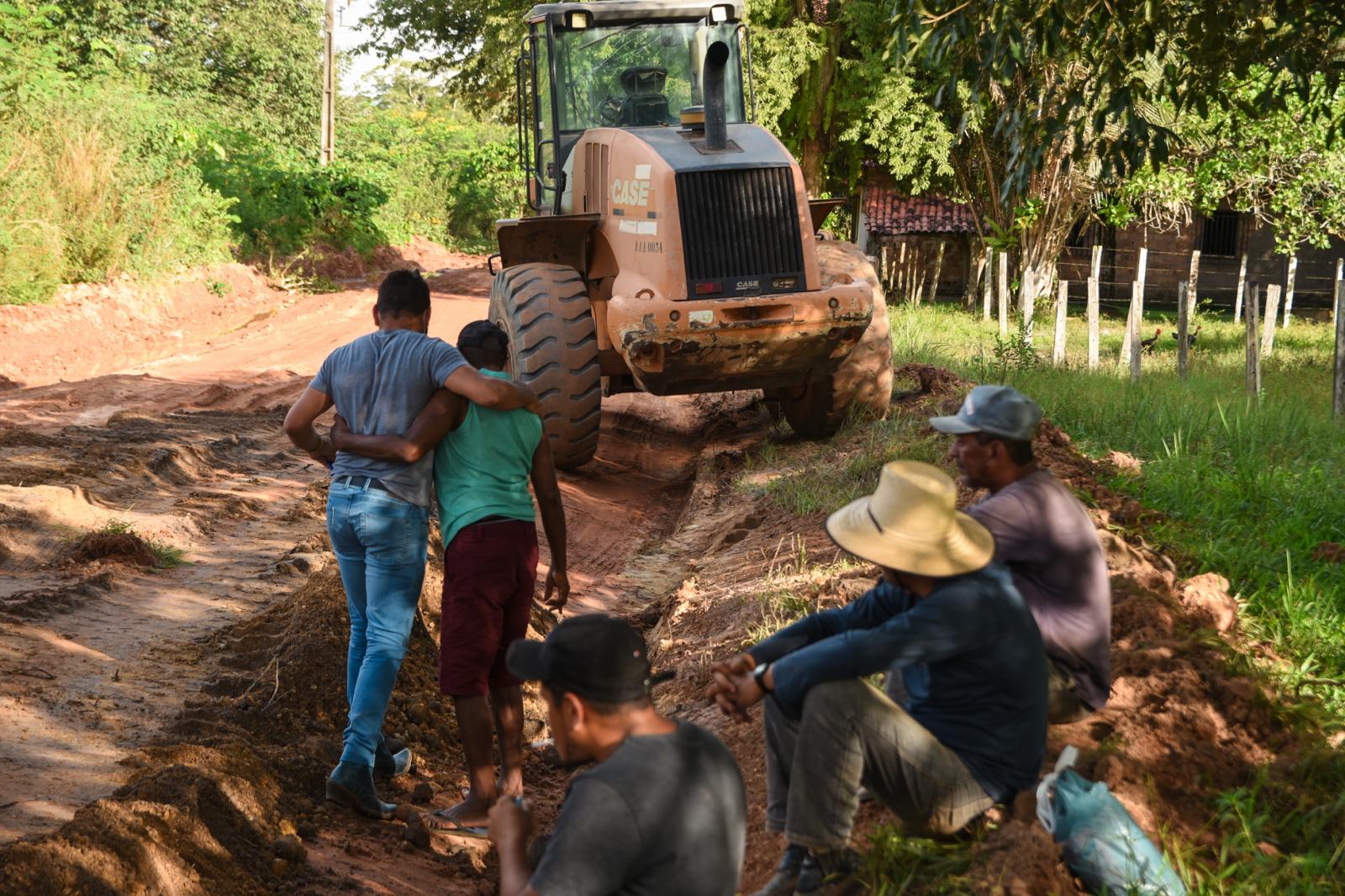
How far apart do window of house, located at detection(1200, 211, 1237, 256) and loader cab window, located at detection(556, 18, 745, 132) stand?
2044cm

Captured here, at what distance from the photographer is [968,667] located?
130 inches

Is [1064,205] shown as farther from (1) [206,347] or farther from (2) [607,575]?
(2) [607,575]

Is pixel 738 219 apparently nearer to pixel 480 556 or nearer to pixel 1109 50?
pixel 1109 50

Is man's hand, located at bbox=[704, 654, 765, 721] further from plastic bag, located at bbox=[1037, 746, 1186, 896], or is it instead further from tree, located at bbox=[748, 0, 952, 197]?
tree, located at bbox=[748, 0, 952, 197]

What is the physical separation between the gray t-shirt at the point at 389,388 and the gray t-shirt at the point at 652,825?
2.03 m

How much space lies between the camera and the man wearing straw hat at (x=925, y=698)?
3.23m

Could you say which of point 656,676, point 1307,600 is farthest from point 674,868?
point 1307,600

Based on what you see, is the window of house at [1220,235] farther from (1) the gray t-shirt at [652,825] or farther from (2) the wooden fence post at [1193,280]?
(1) the gray t-shirt at [652,825]

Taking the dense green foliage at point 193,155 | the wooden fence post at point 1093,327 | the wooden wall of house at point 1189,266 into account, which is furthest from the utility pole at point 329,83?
the wooden fence post at point 1093,327

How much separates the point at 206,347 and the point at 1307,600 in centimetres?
1352

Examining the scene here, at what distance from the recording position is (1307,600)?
5406 mm

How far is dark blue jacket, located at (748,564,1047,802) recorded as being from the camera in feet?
10.5

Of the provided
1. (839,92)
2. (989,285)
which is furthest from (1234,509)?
(839,92)

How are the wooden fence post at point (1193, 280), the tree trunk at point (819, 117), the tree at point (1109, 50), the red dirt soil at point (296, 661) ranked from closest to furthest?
1. the red dirt soil at point (296, 661)
2. the tree at point (1109, 50)
3. the wooden fence post at point (1193, 280)
4. the tree trunk at point (819, 117)
